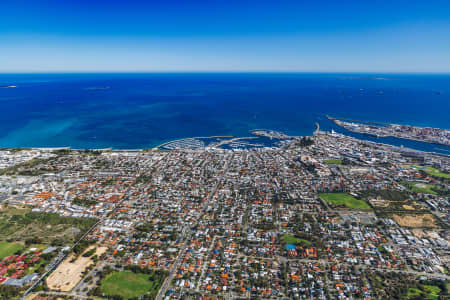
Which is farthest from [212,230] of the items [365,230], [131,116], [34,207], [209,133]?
[131,116]

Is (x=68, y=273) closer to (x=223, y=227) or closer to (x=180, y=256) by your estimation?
(x=180, y=256)

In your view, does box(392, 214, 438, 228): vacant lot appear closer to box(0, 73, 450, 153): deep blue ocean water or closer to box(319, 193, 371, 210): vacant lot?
box(319, 193, 371, 210): vacant lot

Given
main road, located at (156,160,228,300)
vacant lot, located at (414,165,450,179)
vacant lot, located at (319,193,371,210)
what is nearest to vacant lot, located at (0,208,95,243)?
main road, located at (156,160,228,300)

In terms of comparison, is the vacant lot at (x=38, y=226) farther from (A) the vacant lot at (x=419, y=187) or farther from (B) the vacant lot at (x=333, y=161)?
(A) the vacant lot at (x=419, y=187)

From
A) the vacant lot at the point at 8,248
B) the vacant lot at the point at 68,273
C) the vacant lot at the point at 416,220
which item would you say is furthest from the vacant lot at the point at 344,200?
the vacant lot at the point at 8,248

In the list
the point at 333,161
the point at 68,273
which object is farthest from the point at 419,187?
the point at 68,273

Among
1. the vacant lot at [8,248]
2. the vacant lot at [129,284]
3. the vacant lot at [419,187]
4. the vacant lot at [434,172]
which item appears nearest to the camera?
the vacant lot at [129,284]
